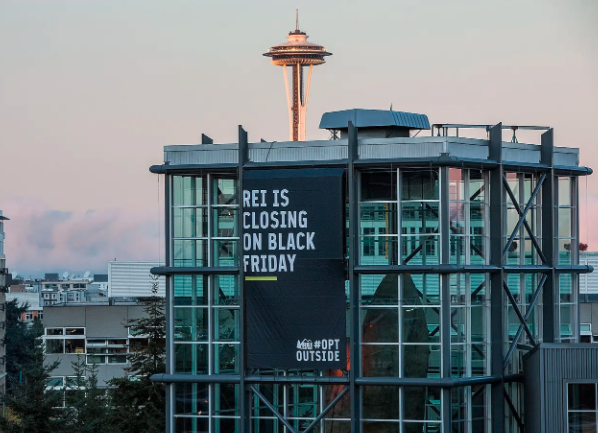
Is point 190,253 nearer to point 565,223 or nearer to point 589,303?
point 565,223

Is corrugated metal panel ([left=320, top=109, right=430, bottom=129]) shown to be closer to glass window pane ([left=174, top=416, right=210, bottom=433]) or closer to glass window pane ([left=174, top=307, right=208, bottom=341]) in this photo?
glass window pane ([left=174, top=307, right=208, bottom=341])

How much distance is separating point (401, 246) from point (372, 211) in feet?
5.18

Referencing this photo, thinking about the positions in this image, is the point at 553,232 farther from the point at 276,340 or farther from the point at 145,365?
the point at 145,365

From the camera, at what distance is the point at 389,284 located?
45344mm

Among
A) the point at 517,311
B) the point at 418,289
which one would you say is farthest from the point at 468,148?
the point at 517,311

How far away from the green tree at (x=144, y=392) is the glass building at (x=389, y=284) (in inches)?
637

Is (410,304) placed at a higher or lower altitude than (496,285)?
lower

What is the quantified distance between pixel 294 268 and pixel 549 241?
10.4 meters

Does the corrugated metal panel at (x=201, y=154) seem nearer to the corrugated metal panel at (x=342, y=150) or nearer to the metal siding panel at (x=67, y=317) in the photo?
the corrugated metal panel at (x=342, y=150)

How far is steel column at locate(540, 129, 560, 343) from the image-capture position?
162ft

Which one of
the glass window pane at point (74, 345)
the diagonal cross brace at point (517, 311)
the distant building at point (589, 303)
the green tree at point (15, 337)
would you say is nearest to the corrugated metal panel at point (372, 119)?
the diagonal cross brace at point (517, 311)

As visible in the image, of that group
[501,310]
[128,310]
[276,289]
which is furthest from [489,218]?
[128,310]

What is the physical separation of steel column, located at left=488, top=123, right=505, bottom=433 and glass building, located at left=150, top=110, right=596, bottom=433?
49 millimetres

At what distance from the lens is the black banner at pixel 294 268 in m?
45.2
